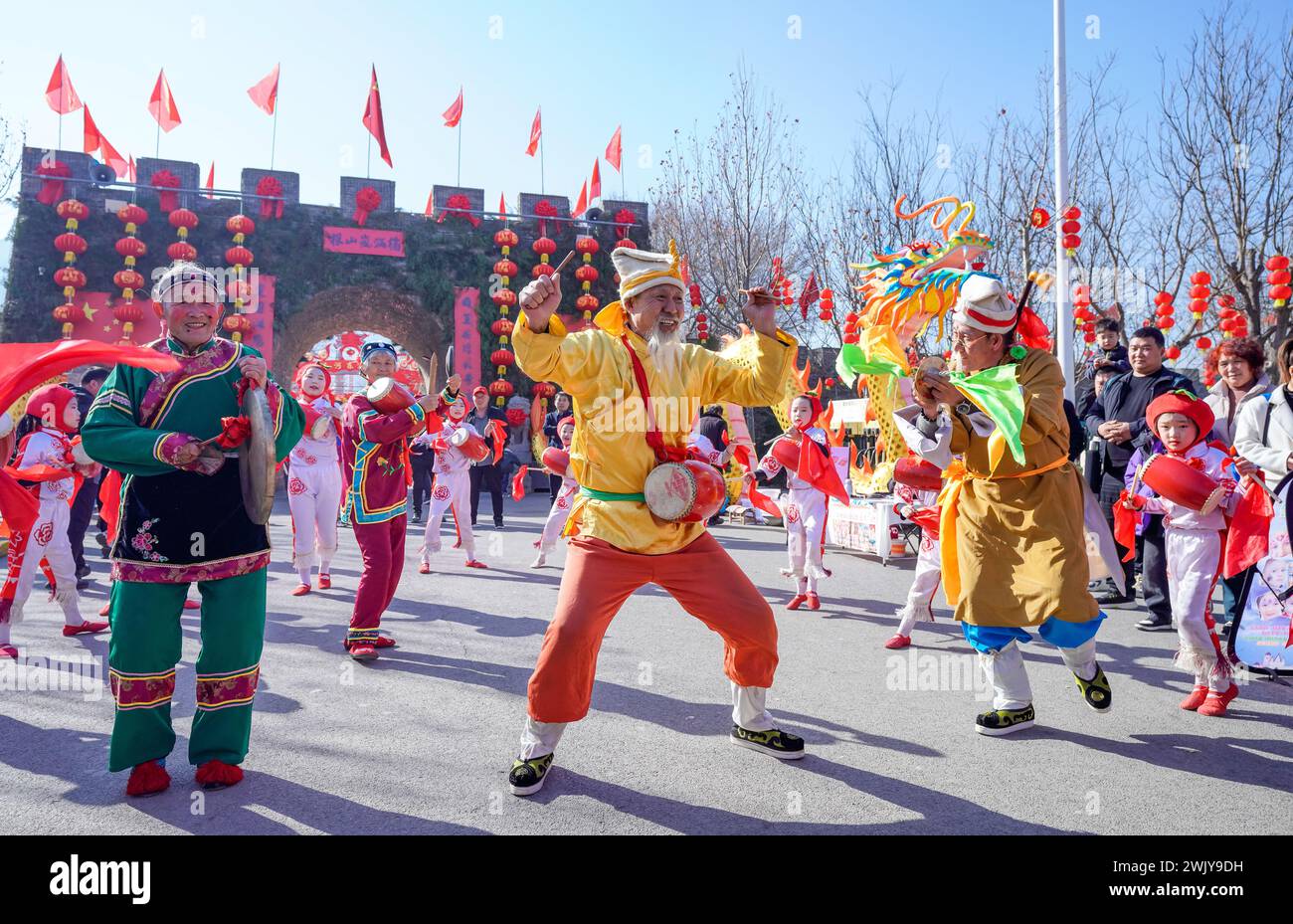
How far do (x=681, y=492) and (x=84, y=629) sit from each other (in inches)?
189

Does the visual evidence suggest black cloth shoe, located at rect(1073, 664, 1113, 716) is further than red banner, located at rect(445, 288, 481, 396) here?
No

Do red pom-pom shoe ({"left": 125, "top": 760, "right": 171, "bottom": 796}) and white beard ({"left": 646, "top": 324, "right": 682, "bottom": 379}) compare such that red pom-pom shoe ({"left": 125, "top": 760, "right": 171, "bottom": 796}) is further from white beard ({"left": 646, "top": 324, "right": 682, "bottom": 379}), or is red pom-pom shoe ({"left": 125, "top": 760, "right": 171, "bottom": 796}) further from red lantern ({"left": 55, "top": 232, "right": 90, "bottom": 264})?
red lantern ({"left": 55, "top": 232, "right": 90, "bottom": 264})

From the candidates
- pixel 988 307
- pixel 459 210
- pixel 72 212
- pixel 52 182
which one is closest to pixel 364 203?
pixel 459 210

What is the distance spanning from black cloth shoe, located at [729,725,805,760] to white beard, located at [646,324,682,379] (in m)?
1.53

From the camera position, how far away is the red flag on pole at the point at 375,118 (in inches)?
Result: 794

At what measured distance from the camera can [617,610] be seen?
327 centimetres

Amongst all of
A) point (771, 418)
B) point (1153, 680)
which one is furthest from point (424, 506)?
point (1153, 680)

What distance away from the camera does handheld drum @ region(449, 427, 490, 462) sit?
8.47m

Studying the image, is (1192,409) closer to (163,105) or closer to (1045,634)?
(1045,634)

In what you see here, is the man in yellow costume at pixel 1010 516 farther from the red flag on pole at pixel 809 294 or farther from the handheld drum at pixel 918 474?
the red flag on pole at pixel 809 294

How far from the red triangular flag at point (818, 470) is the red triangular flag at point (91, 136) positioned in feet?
Answer: 58.7

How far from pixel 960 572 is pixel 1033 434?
720 mm

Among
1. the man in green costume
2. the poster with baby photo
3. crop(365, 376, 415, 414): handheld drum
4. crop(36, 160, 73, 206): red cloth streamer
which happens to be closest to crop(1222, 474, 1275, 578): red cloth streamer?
the poster with baby photo

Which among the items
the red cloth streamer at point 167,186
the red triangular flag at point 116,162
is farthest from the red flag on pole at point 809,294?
the red triangular flag at point 116,162
